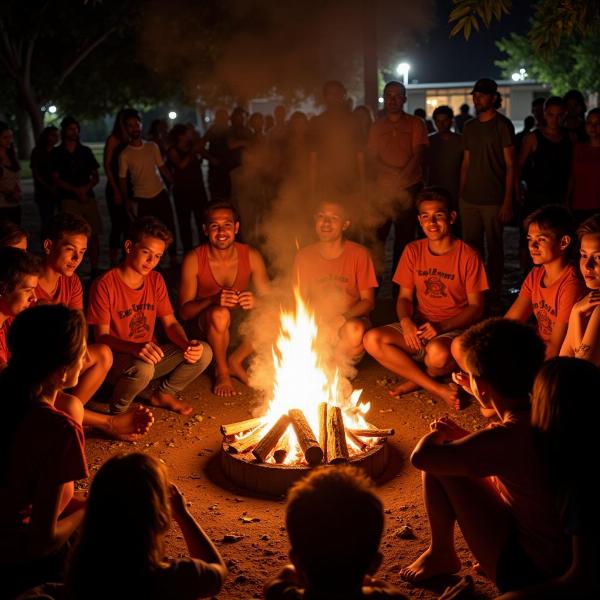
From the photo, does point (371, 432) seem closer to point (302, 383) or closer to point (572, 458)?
point (302, 383)

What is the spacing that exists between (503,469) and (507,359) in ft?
1.38

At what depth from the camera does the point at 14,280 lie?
4.63m

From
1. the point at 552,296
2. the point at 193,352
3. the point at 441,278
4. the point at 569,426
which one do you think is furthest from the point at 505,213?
the point at 569,426

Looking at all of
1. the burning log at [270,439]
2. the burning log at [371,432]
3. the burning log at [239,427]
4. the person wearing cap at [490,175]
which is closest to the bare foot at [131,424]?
the burning log at [239,427]

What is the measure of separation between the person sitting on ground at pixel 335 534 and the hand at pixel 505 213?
618cm

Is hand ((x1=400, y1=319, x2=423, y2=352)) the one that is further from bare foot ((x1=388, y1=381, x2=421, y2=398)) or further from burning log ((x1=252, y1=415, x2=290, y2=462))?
burning log ((x1=252, y1=415, x2=290, y2=462))

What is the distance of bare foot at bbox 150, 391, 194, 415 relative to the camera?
5.79 meters

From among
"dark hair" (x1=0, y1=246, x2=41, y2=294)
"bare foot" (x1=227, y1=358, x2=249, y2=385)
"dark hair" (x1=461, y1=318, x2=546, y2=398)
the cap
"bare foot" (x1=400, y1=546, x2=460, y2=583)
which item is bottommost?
"bare foot" (x1=400, y1=546, x2=460, y2=583)

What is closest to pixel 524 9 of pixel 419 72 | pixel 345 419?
pixel 419 72

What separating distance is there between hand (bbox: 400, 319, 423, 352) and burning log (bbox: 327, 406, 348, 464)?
126 centimetres

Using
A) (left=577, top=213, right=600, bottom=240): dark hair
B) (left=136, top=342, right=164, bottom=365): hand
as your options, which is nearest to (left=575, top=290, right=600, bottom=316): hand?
(left=577, top=213, right=600, bottom=240): dark hair

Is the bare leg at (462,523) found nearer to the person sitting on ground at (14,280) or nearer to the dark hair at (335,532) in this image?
the dark hair at (335,532)

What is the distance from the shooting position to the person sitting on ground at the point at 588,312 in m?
4.62

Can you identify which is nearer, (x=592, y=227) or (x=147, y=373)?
(x=592, y=227)
